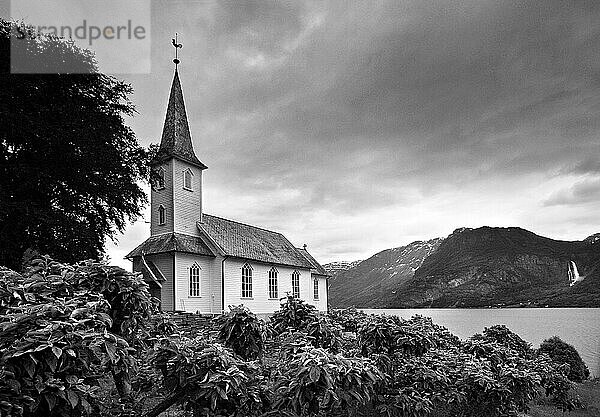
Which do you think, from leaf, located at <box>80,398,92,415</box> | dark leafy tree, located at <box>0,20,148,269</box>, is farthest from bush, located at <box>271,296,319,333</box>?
dark leafy tree, located at <box>0,20,148,269</box>

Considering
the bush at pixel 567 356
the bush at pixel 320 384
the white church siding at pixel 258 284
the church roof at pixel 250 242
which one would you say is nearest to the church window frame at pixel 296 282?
the white church siding at pixel 258 284

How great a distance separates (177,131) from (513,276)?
91459mm

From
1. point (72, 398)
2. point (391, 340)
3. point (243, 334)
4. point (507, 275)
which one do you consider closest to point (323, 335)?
point (391, 340)

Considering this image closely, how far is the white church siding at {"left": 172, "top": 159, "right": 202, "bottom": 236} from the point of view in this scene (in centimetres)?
2736

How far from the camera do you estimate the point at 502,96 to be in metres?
14.7

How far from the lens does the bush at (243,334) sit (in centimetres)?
616

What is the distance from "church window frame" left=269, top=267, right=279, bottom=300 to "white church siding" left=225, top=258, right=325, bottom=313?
23 centimetres

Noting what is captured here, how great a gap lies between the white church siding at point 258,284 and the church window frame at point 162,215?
15.7 feet

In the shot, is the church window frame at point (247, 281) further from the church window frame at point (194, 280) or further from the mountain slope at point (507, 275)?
the mountain slope at point (507, 275)

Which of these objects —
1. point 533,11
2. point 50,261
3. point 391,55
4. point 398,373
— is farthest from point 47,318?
point 533,11

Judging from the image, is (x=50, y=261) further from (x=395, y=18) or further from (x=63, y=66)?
(x=63, y=66)

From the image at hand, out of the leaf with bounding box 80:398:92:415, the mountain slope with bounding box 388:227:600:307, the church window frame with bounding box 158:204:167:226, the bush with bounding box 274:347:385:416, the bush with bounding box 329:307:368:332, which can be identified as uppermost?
the church window frame with bounding box 158:204:167:226

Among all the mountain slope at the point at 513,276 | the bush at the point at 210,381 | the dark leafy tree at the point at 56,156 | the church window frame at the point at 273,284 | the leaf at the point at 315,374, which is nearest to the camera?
the leaf at the point at 315,374

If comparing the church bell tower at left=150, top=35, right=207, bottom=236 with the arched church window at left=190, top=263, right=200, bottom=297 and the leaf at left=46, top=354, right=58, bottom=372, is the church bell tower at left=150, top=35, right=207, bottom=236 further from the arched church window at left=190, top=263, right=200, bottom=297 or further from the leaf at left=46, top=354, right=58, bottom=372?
the leaf at left=46, top=354, right=58, bottom=372
